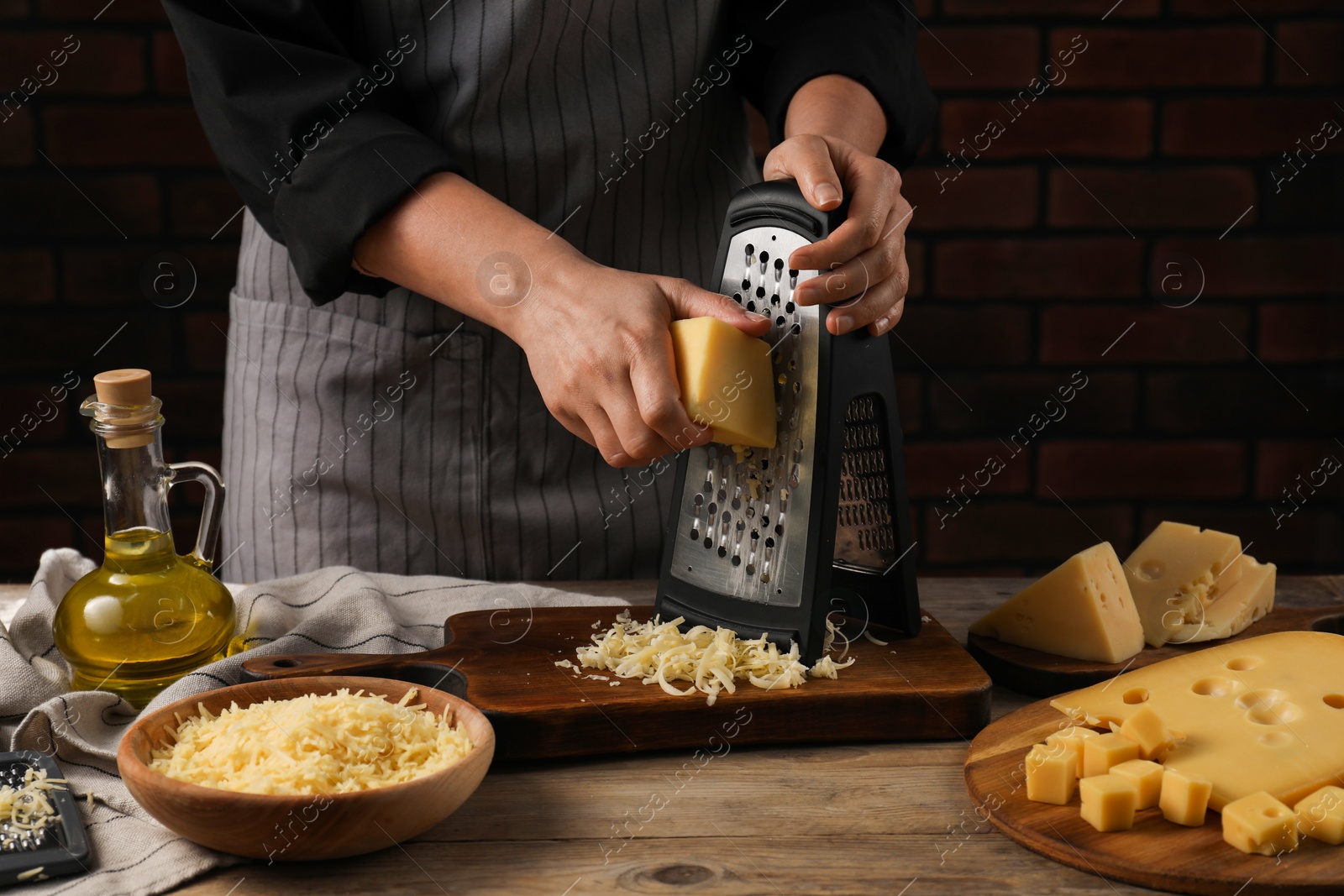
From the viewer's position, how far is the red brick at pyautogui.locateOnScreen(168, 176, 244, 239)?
1989mm

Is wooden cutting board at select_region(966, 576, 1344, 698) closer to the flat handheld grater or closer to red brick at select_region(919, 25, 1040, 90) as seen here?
the flat handheld grater

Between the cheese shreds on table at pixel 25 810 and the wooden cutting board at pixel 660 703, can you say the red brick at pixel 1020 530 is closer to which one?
the wooden cutting board at pixel 660 703

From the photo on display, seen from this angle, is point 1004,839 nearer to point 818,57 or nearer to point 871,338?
point 871,338


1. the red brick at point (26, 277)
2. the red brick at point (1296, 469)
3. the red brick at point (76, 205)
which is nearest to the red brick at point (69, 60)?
the red brick at point (76, 205)

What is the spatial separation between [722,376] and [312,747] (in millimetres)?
393

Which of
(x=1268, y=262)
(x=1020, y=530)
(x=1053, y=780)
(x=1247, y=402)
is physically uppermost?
(x=1268, y=262)

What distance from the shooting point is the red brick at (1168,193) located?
203 centimetres

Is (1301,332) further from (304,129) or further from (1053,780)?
(304,129)

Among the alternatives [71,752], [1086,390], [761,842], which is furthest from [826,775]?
[1086,390]

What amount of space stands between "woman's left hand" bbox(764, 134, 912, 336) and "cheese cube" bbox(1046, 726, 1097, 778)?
1.11 feet

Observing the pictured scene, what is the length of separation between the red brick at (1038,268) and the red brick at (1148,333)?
0.12ft

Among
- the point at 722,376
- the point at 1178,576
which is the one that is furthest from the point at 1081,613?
the point at 722,376

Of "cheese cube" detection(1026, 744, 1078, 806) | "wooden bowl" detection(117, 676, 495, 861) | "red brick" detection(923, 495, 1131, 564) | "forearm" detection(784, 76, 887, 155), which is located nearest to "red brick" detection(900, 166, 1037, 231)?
"red brick" detection(923, 495, 1131, 564)

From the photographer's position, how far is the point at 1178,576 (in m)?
1.09
